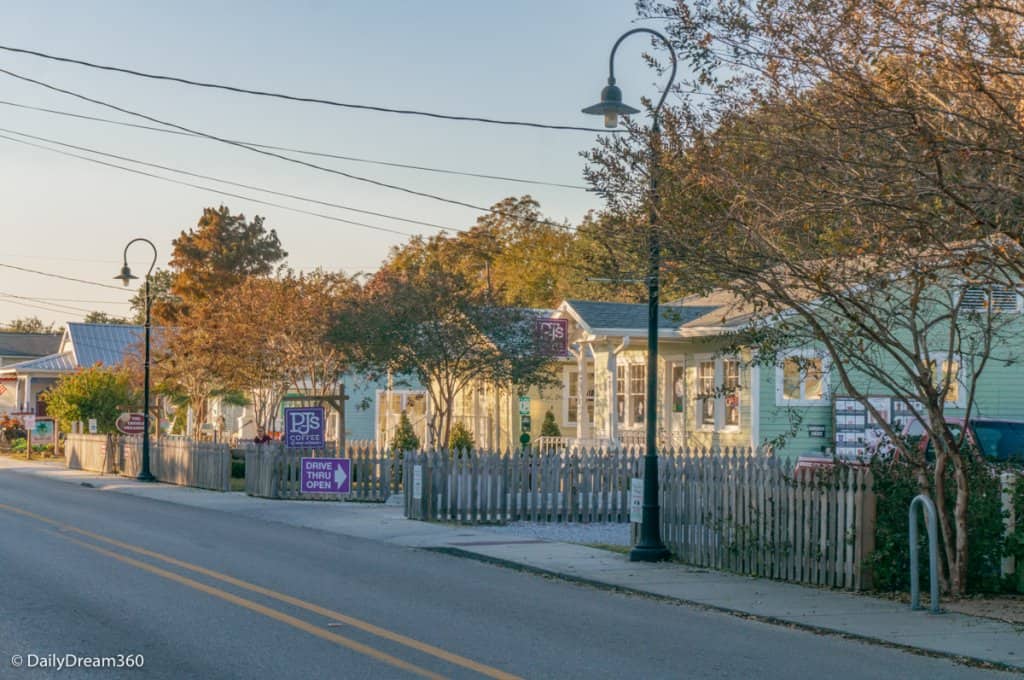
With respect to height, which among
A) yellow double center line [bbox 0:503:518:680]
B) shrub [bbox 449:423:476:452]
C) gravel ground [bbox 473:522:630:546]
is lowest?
gravel ground [bbox 473:522:630:546]

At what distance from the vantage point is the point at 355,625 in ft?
37.3

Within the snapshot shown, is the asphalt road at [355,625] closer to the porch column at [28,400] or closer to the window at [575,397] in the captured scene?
the window at [575,397]

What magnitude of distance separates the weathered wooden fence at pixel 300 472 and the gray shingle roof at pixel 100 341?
47942 mm

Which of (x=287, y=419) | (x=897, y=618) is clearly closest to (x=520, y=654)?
(x=897, y=618)

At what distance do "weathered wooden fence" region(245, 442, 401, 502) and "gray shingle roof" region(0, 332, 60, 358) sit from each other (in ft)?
240

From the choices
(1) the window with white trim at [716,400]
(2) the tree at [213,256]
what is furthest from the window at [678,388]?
(2) the tree at [213,256]

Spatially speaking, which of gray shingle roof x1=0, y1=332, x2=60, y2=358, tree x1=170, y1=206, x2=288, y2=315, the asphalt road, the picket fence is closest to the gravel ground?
the picket fence

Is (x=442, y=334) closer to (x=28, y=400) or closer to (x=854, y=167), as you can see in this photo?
(x=854, y=167)

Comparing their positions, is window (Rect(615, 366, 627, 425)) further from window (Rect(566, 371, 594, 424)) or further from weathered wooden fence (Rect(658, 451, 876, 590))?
weathered wooden fence (Rect(658, 451, 876, 590))

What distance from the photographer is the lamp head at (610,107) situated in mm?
17375

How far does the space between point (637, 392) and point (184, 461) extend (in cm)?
1232

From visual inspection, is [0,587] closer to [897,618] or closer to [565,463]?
[897,618]

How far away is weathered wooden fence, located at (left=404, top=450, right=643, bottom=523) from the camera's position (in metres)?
23.9

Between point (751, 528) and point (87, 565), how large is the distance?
7880mm
